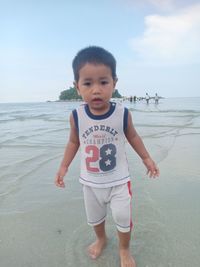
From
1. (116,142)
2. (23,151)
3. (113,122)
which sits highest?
(113,122)

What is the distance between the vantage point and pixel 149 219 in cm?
290

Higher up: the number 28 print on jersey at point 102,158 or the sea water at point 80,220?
the number 28 print on jersey at point 102,158

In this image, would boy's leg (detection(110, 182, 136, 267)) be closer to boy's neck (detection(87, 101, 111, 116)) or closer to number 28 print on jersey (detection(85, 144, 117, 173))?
number 28 print on jersey (detection(85, 144, 117, 173))

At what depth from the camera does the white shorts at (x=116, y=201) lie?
2287 millimetres

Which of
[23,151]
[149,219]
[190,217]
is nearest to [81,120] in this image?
[149,219]

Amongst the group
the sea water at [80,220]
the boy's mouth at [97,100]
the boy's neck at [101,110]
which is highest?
the boy's mouth at [97,100]

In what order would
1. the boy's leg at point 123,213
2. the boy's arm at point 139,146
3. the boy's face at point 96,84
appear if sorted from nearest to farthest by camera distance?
the boy's face at point 96,84, the boy's leg at point 123,213, the boy's arm at point 139,146

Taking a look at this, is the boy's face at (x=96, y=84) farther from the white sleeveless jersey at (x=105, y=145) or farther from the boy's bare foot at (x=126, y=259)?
the boy's bare foot at (x=126, y=259)

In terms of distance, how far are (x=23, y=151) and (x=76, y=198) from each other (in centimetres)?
342

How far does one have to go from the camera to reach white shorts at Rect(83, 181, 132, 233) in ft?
7.50

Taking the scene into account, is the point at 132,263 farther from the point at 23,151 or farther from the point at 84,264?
the point at 23,151

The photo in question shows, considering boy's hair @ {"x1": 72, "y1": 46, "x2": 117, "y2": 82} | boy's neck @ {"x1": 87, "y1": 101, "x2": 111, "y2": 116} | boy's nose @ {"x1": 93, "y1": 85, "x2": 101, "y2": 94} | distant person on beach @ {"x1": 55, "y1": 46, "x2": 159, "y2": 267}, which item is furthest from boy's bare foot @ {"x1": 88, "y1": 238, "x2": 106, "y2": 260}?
boy's hair @ {"x1": 72, "y1": 46, "x2": 117, "y2": 82}

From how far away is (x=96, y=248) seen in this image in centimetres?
242

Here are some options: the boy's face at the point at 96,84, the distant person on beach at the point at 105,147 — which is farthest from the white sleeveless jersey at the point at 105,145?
the boy's face at the point at 96,84
